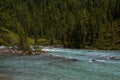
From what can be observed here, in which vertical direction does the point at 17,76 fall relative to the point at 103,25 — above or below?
below

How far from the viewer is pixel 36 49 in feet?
348

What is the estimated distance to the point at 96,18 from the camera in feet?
592

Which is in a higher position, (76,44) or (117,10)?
(117,10)

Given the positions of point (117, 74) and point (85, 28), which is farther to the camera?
point (85, 28)

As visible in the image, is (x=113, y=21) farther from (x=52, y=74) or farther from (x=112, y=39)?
A: (x=52, y=74)

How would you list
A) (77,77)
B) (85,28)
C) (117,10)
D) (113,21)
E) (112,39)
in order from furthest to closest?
(117,10), (113,21), (85,28), (112,39), (77,77)

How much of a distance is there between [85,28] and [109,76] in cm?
11669

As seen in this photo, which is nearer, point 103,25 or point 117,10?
point 103,25

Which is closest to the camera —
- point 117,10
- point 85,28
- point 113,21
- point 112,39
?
point 112,39

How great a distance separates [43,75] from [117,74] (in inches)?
474

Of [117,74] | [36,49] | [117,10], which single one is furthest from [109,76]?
[117,10]

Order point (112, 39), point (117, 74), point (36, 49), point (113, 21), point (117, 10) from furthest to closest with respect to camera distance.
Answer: point (117, 10)
point (113, 21)
point (112, 39)
point (36, 49)
point (117, 74)

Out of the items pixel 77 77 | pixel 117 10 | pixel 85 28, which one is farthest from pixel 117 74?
pixel 117 10

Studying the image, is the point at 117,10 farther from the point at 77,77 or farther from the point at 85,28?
the point at 77,77
